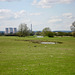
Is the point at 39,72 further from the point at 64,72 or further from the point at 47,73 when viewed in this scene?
the point at 64,72

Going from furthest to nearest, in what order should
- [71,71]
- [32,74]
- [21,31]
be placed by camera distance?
[21,31], [71,71], [32,74]

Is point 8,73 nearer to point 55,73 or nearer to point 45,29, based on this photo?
point 55,73

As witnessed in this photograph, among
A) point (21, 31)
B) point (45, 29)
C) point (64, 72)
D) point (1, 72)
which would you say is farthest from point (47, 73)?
point (45, 29)

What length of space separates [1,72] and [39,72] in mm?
3234

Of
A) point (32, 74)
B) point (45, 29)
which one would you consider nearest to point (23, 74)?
point (32, 74)

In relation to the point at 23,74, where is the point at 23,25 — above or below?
above

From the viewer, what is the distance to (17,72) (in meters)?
12.7

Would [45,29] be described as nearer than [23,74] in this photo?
No

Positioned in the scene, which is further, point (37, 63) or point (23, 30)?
point (23, 30)

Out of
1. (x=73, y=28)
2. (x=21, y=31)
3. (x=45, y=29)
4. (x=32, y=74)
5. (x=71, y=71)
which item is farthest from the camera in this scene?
(x=45, y=29)

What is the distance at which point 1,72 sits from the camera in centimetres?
1279

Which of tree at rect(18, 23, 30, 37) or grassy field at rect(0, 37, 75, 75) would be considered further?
tree at rect(18, 23, 30, 37)

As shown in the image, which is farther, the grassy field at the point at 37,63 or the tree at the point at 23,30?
the tree at the point at 23,30

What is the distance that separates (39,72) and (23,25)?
13273 cm
